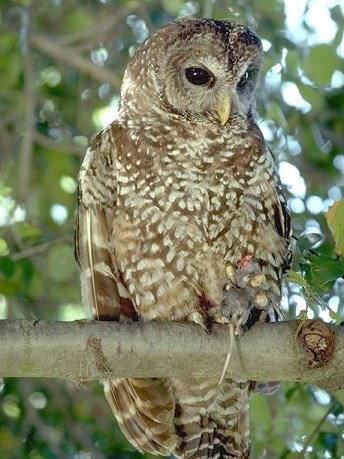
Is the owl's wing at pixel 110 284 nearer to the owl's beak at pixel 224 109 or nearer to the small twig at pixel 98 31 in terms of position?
the owl's beak at pixel 224 109

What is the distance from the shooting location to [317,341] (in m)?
2.22

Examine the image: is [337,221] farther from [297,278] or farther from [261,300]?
[261,300]

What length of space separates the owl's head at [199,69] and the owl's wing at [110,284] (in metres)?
0.20

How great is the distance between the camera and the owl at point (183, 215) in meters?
2.98

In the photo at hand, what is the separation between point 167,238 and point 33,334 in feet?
3.02

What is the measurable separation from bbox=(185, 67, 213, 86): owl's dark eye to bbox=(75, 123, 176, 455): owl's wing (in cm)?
28

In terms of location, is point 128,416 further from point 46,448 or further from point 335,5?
point 335,5

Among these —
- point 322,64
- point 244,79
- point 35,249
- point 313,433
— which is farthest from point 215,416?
point 322,64

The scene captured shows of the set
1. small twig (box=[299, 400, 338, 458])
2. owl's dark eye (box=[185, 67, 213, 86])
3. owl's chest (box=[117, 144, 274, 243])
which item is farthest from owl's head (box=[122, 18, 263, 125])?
small twig (box=[299, 400, 338, 458])

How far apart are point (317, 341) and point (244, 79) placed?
124cm

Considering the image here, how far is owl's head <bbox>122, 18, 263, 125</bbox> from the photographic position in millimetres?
3125

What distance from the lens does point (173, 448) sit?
10.1 ft

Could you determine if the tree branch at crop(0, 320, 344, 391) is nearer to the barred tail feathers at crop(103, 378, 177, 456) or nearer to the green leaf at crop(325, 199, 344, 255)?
the green leaf at crop(325, 199, 344, 255)

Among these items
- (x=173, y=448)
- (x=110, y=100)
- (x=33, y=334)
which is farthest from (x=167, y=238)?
(x=110, y=100)
